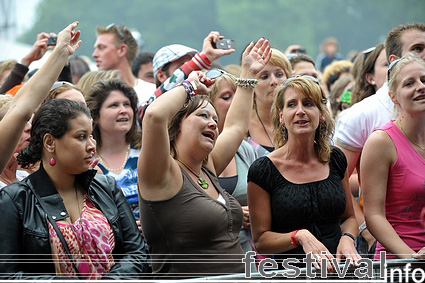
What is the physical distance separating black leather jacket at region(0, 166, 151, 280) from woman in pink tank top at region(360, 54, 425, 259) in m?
1.48

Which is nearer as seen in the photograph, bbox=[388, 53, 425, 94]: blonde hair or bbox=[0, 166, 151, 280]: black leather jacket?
bbox=[0, 166, 151, 280]: black leather jacket

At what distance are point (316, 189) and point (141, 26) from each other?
209 feet

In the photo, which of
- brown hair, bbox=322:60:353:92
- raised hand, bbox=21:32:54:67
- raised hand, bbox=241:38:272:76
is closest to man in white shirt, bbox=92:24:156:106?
raised hand, bbox=21:32:54:67

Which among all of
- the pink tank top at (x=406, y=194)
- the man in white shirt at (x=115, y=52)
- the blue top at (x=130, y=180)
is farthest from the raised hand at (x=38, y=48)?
the pink tank top at (x=406, y=194)

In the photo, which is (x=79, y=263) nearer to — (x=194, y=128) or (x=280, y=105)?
(x=194, y=128)

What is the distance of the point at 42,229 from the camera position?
3.51 meters

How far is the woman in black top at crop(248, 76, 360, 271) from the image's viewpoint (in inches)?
165

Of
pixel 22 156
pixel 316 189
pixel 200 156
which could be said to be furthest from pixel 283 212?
pixel 22 156

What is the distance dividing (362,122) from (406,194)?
899 millimetres

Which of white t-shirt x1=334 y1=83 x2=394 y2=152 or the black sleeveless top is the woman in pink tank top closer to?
the black sleeveless top

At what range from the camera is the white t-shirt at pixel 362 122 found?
16.7 ft

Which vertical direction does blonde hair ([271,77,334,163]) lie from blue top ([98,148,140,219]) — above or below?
above

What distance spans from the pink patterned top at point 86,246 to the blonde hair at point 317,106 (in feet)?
4.85

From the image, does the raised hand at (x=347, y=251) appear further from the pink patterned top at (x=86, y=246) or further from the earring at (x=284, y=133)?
the pink patterned top at (x=86, y=246)
